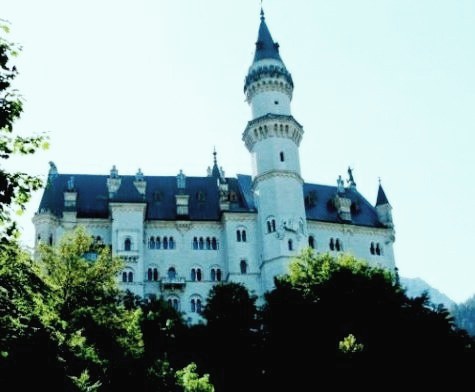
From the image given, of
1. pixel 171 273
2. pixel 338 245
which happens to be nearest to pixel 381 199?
pixel 338 245

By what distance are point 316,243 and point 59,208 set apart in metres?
27.8

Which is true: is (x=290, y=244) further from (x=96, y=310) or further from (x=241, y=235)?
(x=96, y=310)

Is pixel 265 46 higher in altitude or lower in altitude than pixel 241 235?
higher

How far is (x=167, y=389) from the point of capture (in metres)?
30.1

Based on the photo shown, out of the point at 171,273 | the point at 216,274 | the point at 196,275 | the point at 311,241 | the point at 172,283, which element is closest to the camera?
the point at 172,283

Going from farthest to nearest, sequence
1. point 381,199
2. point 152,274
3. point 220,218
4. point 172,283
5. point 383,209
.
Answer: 1. point 381,199
2. point 383,209
3. point 220,218
4. point 152,274
5. point 172,283

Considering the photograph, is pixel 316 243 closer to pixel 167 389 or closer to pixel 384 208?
pixel 384 208

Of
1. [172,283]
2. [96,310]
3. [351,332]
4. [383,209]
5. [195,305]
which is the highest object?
[383,209]

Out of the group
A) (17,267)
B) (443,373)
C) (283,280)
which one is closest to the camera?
(17,267)

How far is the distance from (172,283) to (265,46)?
29057 mm

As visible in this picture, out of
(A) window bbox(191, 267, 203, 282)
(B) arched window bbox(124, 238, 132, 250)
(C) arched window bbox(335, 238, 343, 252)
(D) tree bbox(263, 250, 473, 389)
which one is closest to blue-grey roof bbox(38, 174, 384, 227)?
(C) arched window bbox(335, 238, 343, 252)

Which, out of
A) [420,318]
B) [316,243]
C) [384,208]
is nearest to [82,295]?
[420,318]

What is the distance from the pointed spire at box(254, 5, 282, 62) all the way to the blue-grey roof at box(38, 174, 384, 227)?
1389 centimetres

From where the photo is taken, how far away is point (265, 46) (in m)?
75.4
